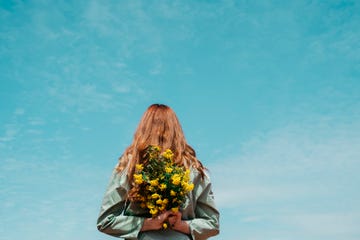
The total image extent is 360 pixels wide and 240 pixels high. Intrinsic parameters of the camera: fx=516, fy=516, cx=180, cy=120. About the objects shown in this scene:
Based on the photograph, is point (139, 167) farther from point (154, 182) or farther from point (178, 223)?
point (178, 223)

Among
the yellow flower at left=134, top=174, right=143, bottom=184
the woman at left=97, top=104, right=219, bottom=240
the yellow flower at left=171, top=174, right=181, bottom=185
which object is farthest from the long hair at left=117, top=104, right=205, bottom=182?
the yellow flower at left=171, top=174, right=181, bottom=185

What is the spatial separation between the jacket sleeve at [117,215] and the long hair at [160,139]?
182mm

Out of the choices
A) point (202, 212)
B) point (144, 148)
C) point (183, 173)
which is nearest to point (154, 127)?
point (144, 148)

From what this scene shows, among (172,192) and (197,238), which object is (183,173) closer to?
(172,192)

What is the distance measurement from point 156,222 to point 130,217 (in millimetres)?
295

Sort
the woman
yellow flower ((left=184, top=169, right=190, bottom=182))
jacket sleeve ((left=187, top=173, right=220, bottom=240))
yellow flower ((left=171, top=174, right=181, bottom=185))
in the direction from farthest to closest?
jacket sleeve ((left=187, top=173, right=220, bottom=240)) → the woman → yellow flower ((left=184, top=169, right=190, bottom=182)) → yellow flower ((left=171, top=174, right=181, bottom=185))

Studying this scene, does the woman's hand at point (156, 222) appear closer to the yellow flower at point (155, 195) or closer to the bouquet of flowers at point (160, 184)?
the bouquet of flowers at point (160, 184)

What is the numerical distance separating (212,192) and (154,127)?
3.24ft

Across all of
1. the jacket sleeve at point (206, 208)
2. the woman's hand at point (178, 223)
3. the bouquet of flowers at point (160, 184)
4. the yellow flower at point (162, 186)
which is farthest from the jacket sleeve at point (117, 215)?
the jacket sleeve at point (206, 208)

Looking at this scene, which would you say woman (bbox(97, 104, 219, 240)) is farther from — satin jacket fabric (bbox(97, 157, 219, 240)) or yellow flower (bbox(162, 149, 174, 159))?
yellow flower (bbox(162, 149, 174, 159))

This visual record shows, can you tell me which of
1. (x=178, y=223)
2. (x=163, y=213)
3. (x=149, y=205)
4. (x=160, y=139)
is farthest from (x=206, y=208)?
(x=160, y=139)

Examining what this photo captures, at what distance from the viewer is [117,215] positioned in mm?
5371

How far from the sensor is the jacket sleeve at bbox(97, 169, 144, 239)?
5.25 m

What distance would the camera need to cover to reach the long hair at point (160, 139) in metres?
5.44
